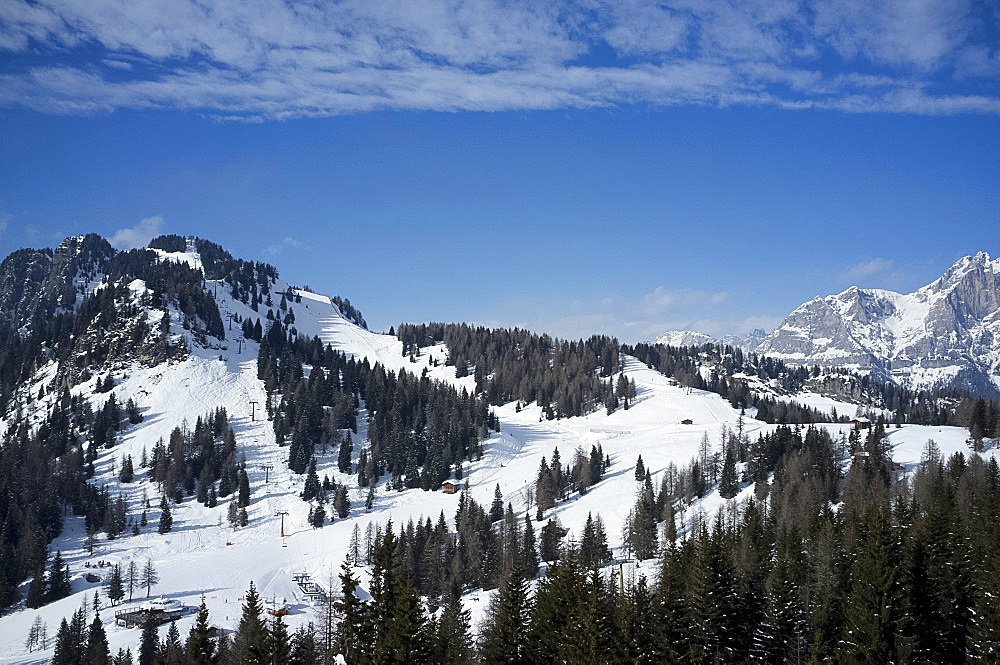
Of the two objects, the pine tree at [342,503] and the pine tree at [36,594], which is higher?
the pine tree at [342,503]

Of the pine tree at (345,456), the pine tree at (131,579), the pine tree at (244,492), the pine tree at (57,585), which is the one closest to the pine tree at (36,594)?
the pine tree at (57,585)

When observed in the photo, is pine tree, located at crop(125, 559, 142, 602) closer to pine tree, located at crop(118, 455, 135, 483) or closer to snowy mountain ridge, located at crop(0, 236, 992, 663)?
snowy mountain ridge, located at crop(0, 236, 992, 663)

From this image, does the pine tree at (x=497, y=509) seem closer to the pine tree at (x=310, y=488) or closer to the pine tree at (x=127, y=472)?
the pine tree at (x=310, y=488)

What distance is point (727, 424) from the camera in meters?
195

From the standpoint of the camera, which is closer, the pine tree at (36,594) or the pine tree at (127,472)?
the pine tree at (36,594)

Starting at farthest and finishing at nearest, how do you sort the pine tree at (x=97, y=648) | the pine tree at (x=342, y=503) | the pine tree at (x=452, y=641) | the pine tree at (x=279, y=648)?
the pine tree at (x=342, y=503), the pine tree at (x=97, y=648), the pine tree at (x=452, y=641), the pine tree at (x=279, y=648)

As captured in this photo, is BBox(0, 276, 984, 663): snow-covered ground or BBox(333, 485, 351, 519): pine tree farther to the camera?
BBox(333, 485, 351, 519): pine tree

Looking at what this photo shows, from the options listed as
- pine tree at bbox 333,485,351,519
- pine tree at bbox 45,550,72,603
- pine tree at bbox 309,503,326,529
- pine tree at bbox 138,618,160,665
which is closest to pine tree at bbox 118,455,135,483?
pine tree at bbox 45,550,72,603

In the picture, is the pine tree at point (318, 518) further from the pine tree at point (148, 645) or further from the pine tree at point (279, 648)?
the pine tree at point (279, 648)

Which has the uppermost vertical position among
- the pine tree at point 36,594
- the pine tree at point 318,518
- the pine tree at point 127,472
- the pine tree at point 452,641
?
the pine tree at point 452,641

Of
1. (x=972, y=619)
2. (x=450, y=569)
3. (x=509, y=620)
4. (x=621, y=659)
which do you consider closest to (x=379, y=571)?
(x=509, y=620)

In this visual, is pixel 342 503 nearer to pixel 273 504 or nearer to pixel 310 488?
pixel 310 488

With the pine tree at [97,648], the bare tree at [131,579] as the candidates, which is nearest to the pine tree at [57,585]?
the bare tree at [131,579]

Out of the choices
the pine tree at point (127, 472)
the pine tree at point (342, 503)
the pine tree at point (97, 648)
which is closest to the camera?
the pine tree at point (97, 648)
